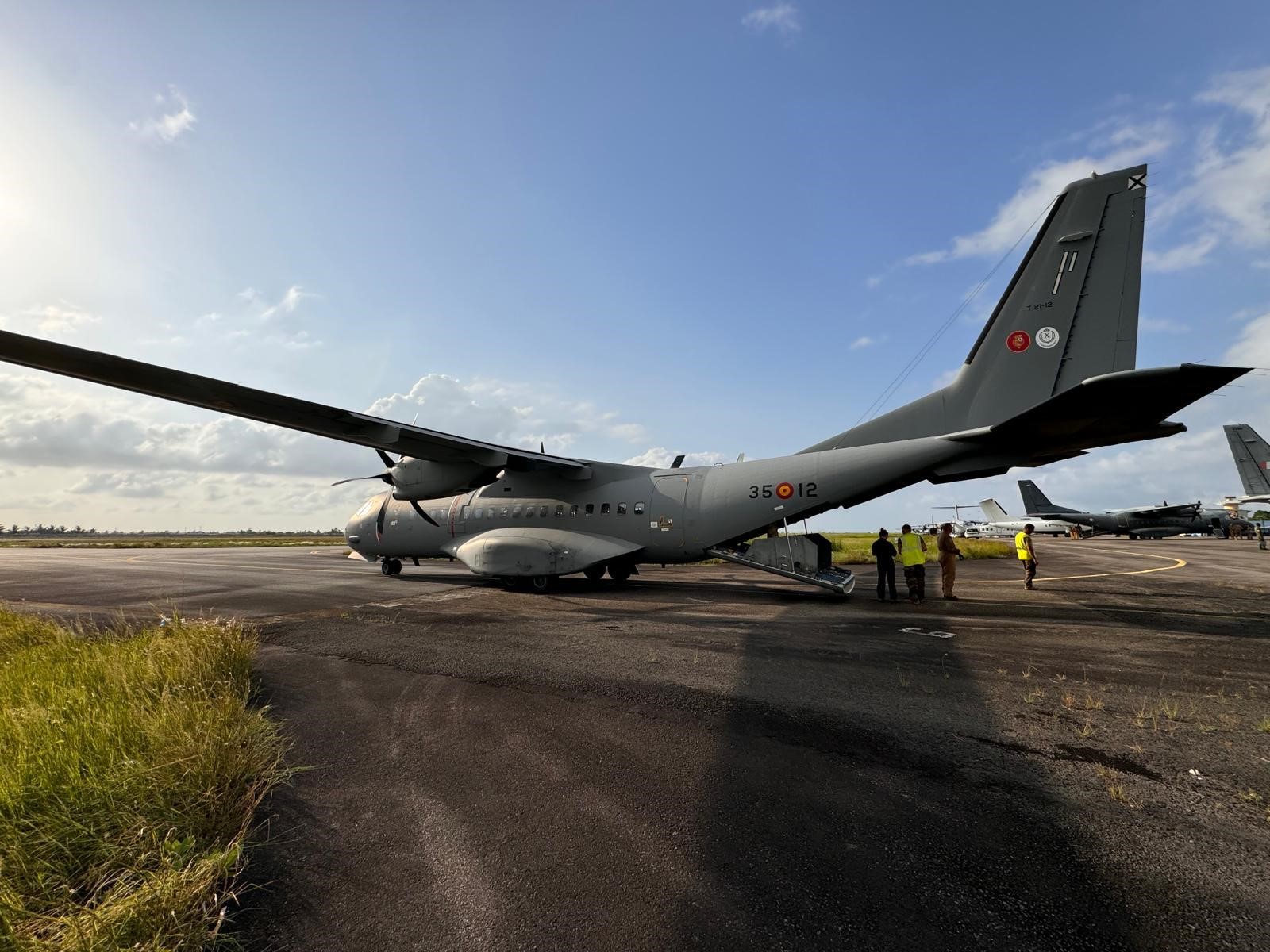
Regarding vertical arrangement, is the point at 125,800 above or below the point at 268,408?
below

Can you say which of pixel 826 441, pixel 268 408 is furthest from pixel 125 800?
pixel 826 441

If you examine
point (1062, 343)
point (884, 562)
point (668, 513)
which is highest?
point (1062, 343)

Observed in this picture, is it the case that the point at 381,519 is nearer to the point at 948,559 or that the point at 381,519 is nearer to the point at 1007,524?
the point at 948,559

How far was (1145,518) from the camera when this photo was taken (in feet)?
174

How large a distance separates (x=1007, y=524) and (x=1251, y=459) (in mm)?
38466

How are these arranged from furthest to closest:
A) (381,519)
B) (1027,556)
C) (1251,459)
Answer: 1. (1251,459)
2. (381,519)
3. (1027,556)

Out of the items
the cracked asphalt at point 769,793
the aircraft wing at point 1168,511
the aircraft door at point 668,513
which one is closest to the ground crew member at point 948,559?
the cracked asphalt at point 769,793

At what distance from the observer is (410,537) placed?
19.4 meters

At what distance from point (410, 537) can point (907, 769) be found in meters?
18.4

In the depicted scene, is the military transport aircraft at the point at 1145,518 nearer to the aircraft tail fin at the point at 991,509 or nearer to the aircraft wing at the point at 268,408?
the aircraft tail fin at the point at 991,509

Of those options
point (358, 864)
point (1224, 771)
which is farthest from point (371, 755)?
point (1224, 771)

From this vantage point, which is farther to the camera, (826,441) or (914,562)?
(826,441)

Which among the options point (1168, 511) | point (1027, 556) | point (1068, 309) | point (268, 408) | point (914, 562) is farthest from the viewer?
point (1168, 511)

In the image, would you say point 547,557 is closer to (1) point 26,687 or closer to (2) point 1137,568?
(1) point 26,687
